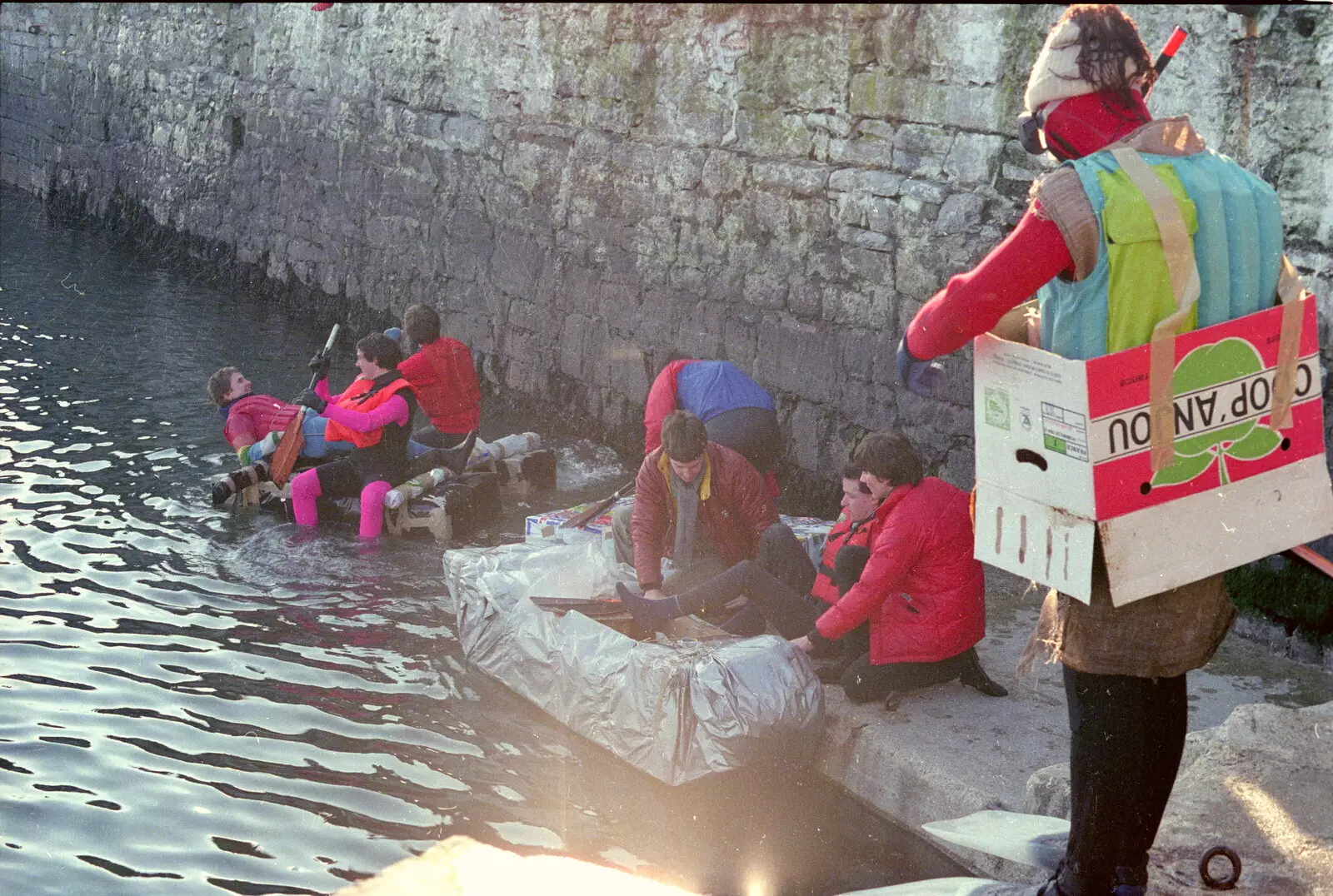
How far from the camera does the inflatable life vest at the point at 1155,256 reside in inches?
105

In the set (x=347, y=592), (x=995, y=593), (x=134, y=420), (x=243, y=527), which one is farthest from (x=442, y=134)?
(x=995, y=593)

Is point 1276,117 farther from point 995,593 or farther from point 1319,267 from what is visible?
point 995,593

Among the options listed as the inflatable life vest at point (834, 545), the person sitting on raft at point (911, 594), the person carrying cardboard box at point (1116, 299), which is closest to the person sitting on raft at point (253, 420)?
the inflatable life vest at point (834, 545)

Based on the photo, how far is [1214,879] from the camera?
10.6 ft

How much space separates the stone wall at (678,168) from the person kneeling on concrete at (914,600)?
1.87m

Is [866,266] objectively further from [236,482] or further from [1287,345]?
[1287,345]

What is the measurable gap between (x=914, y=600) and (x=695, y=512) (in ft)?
3.84

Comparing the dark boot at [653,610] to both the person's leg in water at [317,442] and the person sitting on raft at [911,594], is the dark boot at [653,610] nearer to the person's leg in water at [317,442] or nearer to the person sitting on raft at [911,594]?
the person sitting on raft at [911,594]

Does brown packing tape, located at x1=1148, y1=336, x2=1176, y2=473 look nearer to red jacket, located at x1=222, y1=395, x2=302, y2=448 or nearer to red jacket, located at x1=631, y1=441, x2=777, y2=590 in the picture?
red jacket, located at x1=631, y1=441, x2=777, y2=590

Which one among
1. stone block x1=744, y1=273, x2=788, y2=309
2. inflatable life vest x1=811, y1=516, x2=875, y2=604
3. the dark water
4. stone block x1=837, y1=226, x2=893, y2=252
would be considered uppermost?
→ stone block x1=837, y1=226, x2=893, y2=252

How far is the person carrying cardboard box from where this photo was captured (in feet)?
8.83

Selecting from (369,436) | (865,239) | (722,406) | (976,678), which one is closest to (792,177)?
(865,239)

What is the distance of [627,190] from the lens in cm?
941

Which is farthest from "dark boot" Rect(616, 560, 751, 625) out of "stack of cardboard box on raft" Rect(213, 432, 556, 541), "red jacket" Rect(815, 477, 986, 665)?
"stack of cardboard box on raft" Rect(213, 432, 556, 541)
